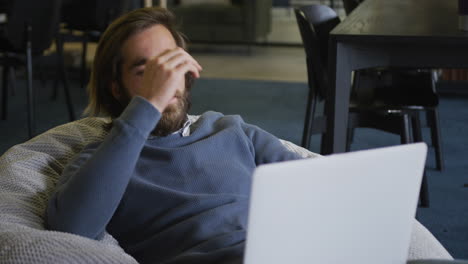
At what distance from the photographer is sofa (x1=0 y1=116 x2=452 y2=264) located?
1.35 metres

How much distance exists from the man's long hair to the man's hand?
256mm

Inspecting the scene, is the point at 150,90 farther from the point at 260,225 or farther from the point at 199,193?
the point at 260,225

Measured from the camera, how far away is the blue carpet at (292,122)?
3.04 metres

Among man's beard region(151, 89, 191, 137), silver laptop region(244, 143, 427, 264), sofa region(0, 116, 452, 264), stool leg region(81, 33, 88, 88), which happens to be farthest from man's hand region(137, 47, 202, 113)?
stool leg region(81, 33, 88, 88)

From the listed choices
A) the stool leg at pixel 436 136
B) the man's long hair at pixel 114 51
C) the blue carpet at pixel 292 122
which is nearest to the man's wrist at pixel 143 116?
the man's long hair at pixel 114 51

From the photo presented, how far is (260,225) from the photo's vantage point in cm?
100

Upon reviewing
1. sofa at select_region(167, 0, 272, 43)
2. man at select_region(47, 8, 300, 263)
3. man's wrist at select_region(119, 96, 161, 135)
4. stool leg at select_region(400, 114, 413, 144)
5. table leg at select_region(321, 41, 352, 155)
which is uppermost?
man's wrist at select_region(119, 96, 161, 135)

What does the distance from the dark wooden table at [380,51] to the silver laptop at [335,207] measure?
1374mm

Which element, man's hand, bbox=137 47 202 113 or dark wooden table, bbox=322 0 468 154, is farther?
dark wooden table, bbox=322 0 468 154

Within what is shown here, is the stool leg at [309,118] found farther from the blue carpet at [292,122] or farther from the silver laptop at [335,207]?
the silver laptop at [335,207]

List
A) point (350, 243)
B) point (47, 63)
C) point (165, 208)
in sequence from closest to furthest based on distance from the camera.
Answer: point (350, 243) < point (165, 208) < point (47, 63)

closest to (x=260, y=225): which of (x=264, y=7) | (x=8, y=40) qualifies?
(x=8, y=40)

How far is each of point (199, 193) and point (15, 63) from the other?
285cm

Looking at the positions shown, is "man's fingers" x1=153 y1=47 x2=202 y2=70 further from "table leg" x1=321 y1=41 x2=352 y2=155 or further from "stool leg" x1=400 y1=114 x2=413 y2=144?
"stool leg" x1=400 y1=114 x2=413 y2=144
